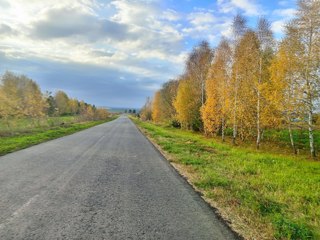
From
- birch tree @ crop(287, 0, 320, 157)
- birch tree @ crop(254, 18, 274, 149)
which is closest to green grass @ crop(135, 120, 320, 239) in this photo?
birch tree @ crop(287, 0, 320, 157)

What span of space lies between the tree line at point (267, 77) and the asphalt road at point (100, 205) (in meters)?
12.4

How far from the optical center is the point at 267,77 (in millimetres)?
23734

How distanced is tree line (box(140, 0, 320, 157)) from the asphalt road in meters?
12.4

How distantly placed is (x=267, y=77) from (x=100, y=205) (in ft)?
69.2

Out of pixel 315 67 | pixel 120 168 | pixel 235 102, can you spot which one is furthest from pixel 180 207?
pixel 235 102

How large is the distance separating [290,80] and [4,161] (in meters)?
17.7

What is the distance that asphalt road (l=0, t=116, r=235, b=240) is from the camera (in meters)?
4.87

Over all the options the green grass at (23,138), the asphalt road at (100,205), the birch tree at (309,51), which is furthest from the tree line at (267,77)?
the green grass at (23,138)

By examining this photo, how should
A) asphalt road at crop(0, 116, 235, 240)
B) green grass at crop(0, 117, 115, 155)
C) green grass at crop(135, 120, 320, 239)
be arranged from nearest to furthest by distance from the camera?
asphalt road at crop(0, 116, 235, 240) → green grass at crop(135, 120, 320, 239) → green grass at crop(0, 117, 115, 155)

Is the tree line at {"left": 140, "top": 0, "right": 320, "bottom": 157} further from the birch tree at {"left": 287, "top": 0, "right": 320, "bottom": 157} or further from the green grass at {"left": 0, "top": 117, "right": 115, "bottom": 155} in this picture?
the green grass at {"left": 0, "top": 117, "right": 115, "bottom": 155}

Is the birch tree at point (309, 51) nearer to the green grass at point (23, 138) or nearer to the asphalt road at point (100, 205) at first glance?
the asphalt road at point (100, 205)

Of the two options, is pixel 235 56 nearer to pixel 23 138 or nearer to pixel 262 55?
pixel 262 55

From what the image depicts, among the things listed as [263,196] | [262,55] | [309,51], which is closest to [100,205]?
[263,196]

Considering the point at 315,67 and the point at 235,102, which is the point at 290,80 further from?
the point at 235,102
